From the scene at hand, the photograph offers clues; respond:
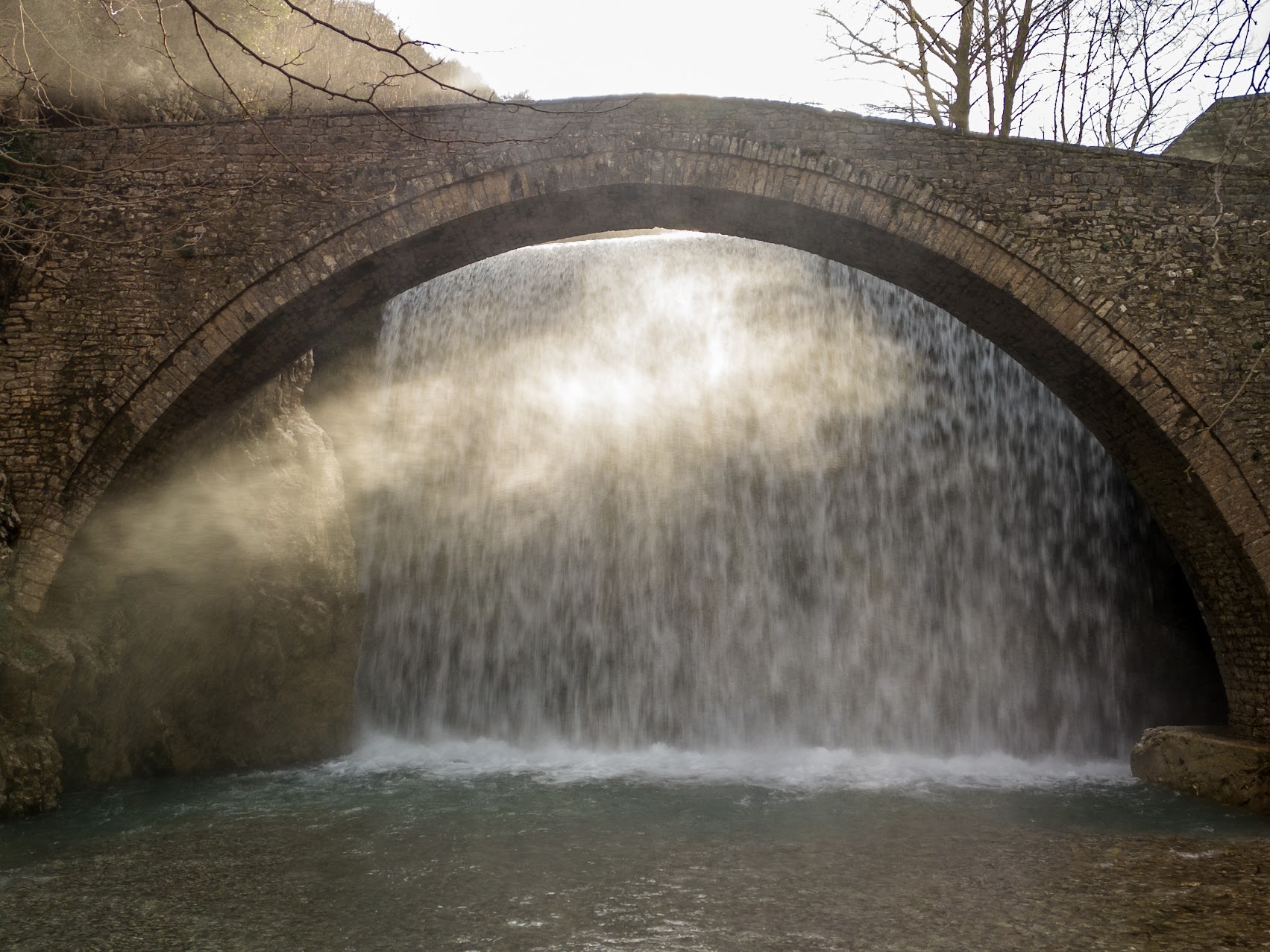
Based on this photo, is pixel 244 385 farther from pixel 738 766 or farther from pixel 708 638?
pixel 738 766

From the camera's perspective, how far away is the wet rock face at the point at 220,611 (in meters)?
6.82

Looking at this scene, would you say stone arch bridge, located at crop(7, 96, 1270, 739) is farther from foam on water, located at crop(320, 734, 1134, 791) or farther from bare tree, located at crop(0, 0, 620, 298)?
foam on water, located at crop(320, 734, 1134, 791)

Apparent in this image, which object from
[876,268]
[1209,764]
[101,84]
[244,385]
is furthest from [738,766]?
[101,84]

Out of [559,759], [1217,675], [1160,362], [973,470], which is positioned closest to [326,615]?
[559,759]

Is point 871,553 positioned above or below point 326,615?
above

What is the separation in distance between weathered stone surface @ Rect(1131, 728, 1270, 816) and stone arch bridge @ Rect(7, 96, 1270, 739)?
288 millimetres

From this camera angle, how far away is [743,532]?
9.05 metres

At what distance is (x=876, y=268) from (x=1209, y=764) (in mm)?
4143

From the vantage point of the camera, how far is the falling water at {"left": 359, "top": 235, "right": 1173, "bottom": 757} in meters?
8.38

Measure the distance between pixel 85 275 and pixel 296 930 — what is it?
5182 millimetres

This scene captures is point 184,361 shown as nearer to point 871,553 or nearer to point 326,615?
point 326,615

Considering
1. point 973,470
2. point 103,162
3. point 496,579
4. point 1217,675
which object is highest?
point 103,162

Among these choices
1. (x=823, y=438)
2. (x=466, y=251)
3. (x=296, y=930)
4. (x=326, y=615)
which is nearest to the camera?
(x=296, y=930)

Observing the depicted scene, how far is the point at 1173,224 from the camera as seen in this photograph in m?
6.44
